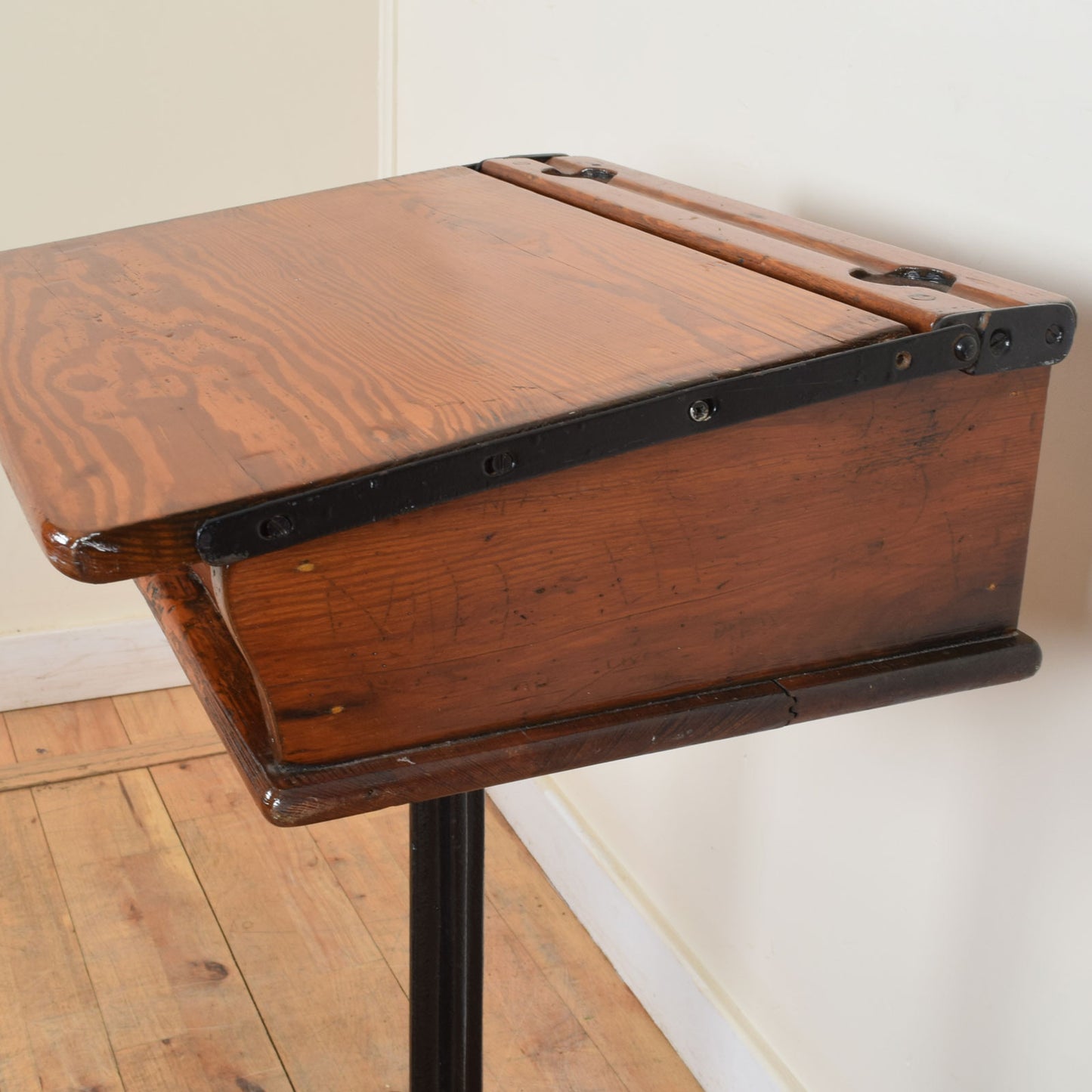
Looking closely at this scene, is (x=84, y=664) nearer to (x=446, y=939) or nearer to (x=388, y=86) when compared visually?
(x=388, y=86)

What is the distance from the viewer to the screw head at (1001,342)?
835 mm

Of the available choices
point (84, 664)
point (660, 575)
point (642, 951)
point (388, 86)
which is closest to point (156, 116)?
point (388, 86)

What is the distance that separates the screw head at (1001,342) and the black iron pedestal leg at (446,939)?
503 mm

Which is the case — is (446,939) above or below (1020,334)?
below

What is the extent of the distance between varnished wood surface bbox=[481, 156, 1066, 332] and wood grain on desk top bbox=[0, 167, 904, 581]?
0.03m

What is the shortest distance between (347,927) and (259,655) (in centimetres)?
130

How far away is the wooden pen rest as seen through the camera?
28.5 inches

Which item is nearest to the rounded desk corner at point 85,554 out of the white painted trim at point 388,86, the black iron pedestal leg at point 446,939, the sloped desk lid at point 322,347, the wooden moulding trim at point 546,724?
the sloped desk lid at point 322,347

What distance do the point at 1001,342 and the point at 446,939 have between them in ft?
2.06

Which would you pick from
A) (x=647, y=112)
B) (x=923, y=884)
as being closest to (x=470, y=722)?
(x=923, y=884)

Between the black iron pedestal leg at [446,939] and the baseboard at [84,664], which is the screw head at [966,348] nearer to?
the black iron pedestal leg at [446,939]

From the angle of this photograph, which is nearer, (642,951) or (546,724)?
(546,724)

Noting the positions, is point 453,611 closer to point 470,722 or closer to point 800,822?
point 470,722

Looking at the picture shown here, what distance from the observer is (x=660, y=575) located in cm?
83
